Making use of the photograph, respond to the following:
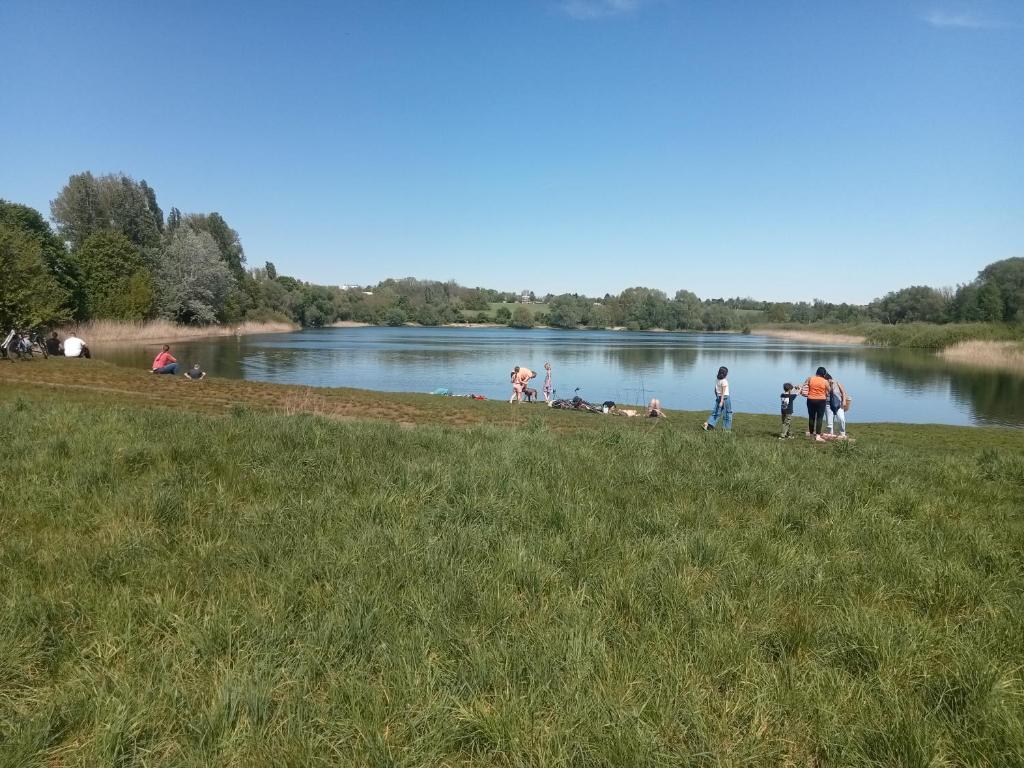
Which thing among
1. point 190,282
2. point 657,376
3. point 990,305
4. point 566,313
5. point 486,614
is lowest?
point 657,376

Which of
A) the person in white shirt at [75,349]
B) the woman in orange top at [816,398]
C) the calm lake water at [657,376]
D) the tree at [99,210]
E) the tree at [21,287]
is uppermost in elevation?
the tree at [99,210]

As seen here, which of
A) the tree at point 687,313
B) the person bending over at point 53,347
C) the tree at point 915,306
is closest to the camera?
the person bending over at point 53,347

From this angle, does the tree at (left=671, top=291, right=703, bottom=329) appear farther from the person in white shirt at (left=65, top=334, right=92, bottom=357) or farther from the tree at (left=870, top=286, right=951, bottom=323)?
the person in white shirt at (left=65, top=334, right=92, bottom=357)

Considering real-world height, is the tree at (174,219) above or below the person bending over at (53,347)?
above

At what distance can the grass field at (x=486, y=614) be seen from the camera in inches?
85.2

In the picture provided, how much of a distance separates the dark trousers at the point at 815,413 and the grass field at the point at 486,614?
11.3m

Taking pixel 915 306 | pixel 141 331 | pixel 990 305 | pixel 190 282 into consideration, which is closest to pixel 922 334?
pixel 990 305

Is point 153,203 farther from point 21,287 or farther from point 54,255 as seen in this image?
point 21,287

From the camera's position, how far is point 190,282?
7331 centimetres

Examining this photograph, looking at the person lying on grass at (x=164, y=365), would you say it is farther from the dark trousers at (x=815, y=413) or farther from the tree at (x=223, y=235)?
the tree at (x=223, y=235)

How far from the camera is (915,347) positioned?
284ft

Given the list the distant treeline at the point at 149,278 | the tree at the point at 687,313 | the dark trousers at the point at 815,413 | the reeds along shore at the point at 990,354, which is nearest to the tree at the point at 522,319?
the tree at the point at 687,313

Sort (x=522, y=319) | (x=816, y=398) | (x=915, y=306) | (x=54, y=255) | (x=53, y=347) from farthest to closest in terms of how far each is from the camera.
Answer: (x=522, y=319) → (x=915, y=306) → (x=54, y=255) → (x=53, y=347) → (x=816, y=398)

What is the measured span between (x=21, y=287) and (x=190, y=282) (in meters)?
39.6
